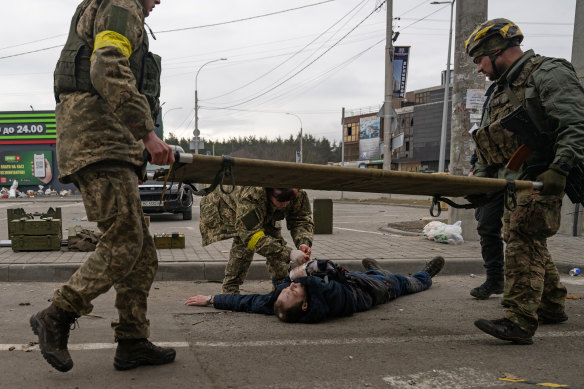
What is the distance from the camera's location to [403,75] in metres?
17.8

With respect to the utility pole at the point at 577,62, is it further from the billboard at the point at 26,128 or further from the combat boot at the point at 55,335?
the billboard at the point at 26,128

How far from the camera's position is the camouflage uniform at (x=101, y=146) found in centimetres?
249

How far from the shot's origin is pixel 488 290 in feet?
15.2

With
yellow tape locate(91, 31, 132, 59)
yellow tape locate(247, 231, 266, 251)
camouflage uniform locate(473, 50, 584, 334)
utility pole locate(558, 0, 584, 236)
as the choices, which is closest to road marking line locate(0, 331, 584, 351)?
camouflage uniform locate(473, 50, 584, 334)

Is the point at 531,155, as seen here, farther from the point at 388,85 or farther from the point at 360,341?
the point at 388,85

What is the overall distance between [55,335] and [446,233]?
639 cm

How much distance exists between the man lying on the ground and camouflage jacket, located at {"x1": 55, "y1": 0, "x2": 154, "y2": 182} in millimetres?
1578

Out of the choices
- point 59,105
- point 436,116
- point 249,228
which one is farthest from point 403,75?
point 436,116

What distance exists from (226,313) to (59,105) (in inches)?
81.3

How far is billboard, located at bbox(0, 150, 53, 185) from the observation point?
35219mm

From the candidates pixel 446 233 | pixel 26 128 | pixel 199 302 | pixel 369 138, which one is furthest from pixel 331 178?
pixel 369 138

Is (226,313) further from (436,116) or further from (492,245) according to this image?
(436,116)

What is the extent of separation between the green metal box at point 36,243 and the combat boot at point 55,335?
13.9 feet

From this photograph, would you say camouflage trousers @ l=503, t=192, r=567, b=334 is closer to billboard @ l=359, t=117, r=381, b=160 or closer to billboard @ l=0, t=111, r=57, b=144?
billboard @ l=0, t=111, r=57, b=144
